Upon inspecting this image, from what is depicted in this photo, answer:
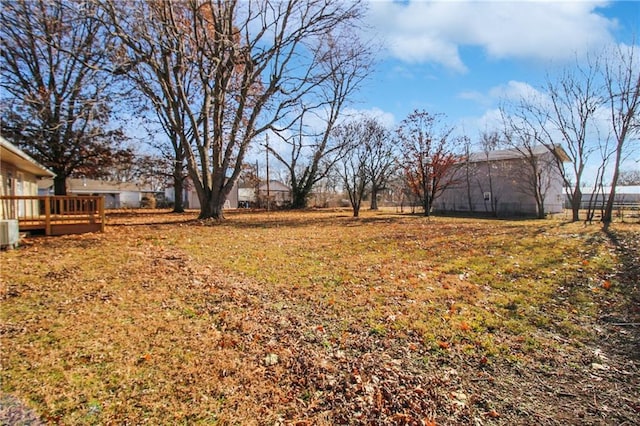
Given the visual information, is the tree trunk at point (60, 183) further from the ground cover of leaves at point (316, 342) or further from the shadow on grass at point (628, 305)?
the shadow on grass at point (628, 305)

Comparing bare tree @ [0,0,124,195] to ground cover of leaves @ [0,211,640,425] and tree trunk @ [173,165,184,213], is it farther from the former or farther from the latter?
ground cover of leaves @ [0,211,640,425]

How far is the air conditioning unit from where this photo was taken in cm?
704

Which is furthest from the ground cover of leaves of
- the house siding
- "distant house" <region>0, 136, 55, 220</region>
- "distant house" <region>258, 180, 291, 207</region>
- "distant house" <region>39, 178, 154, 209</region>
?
"distant house" <region>39, 178, 154, 209</region>

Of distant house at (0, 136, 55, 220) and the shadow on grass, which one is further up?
distant house at (0, 136, 55, 220)

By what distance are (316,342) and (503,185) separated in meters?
29.2

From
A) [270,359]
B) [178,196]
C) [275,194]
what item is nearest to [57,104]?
[178,196]

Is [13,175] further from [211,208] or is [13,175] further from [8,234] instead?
[8,234]

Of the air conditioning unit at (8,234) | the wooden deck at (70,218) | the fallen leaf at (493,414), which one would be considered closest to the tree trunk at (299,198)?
the wooden deck at (70,218)

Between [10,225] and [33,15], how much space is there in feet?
29.6

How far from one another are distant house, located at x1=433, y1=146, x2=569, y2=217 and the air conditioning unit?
79.0 ft

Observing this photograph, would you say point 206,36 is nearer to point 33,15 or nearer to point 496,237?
point 33,15

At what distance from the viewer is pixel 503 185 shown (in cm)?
2769

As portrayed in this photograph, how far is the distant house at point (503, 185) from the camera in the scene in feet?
83.4

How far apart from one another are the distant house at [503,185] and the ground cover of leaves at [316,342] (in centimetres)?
2119
